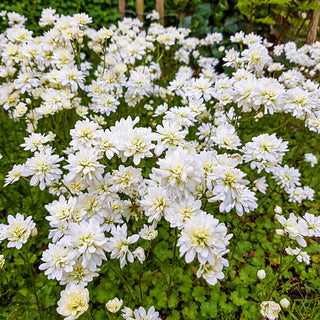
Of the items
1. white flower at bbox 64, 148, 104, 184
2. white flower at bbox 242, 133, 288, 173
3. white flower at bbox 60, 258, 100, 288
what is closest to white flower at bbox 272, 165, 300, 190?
white flower at bbox 242, 133, 288, 173

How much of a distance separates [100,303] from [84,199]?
3.29 feet

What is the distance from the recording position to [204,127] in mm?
2914

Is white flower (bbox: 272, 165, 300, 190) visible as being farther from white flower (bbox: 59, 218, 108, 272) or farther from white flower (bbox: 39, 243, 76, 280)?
white flower (bbox: 39, 243, 76, 280)

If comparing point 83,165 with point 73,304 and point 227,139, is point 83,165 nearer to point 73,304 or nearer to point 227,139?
point 73,304

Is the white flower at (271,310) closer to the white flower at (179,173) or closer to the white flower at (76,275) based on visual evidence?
the white flower at (179,173)

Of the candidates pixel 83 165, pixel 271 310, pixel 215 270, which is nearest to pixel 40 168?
pixel 83 165

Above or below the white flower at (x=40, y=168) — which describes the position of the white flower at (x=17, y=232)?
below

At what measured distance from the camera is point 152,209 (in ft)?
4.73

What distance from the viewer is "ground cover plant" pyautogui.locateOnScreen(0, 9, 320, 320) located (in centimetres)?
138

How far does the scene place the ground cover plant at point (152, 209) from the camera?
138cm

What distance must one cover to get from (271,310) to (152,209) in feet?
3.02

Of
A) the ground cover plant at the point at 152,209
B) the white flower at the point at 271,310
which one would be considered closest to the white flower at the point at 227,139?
the ground cover plant at the point at 152,209

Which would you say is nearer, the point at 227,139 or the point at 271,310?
the point at 271,310

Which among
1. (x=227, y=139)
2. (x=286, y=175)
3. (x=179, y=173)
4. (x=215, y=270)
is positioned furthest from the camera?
(x=286, y=175)
